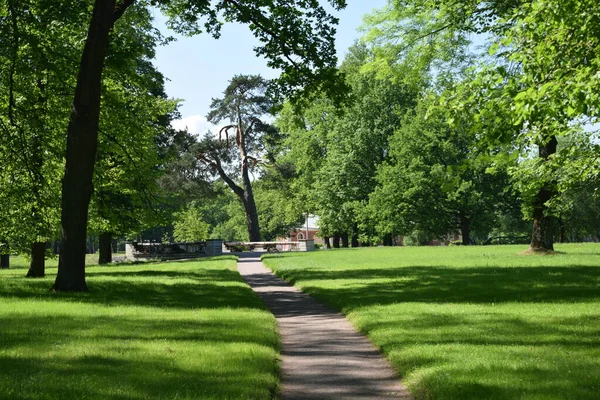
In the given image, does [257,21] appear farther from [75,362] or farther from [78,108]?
[75,362]

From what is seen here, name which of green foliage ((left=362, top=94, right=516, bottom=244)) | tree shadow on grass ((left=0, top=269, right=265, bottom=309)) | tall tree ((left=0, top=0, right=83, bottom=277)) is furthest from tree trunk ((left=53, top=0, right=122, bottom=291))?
green foliage ((left=362, top=94, right=516, bottom=244))

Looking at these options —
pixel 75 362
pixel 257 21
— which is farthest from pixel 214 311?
pixel 257 21

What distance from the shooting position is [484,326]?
1072 cm

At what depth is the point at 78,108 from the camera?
1681 cm

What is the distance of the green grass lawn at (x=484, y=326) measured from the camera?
22.3 ft

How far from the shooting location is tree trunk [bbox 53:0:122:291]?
1677cm

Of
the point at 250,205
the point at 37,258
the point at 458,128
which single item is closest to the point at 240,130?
the point at 250,205

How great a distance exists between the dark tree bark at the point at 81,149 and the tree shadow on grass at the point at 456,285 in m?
6.21

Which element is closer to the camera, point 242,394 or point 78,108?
point 242,394

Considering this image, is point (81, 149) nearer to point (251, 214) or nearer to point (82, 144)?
point (82, 144)

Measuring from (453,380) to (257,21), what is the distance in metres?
14.2

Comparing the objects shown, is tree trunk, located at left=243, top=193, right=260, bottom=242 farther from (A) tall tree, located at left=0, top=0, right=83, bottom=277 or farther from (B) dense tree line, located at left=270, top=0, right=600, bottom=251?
(A) tall tree, located at left=0, top=0, right=83, bottom=277

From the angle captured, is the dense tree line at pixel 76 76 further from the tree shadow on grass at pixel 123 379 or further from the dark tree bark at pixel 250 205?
the dark tree bark at pixel 250 205

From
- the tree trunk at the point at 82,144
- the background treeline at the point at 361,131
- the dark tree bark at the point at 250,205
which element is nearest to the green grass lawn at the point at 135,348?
the tree trunk at the point at 82,144
